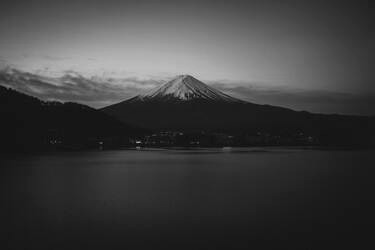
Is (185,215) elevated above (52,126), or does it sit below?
below

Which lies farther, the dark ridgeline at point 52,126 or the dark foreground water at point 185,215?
the dark ridgeline at point 52,126

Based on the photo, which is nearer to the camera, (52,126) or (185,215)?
(185,215)

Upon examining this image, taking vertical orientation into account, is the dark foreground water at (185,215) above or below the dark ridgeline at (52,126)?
below

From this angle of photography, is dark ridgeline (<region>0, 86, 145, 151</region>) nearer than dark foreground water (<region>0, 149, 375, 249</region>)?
No

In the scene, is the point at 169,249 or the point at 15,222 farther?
the point at 15,222

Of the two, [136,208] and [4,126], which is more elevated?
[4,126]

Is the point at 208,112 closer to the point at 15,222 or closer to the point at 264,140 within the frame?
the point at 264,140

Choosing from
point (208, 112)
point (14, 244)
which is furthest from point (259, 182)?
point (208, 112)

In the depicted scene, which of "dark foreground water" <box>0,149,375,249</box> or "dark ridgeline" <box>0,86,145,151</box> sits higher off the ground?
"dark ridgeline" <box>0,86,145,151</box>
